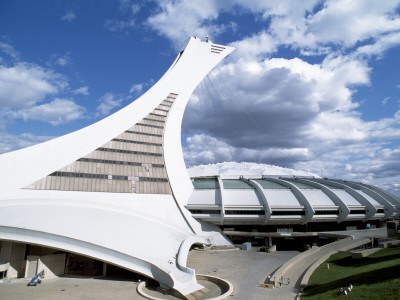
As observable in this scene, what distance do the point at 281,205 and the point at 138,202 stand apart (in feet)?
69.1

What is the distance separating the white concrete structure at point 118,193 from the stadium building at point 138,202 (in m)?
0.11

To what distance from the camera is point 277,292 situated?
19.3 meters

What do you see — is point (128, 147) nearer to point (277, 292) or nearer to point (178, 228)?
point (178, 228)

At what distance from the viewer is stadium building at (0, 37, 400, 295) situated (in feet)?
69.7

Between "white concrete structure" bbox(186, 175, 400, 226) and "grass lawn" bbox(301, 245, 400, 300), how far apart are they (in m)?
12.7

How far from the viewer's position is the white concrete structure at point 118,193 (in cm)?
2077

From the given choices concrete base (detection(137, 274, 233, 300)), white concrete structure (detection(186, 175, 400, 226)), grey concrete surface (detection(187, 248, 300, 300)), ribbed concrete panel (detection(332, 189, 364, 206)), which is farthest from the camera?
ribbed concrete panel (detection(332, 189, 364, 206))

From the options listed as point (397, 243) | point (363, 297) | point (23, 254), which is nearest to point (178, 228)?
point (23, 254)

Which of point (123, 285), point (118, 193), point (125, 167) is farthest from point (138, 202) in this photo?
point (123, 285)

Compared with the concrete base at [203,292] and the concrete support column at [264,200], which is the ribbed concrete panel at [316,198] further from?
the concrete base at [203,292]

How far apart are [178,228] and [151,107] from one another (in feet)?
70.8

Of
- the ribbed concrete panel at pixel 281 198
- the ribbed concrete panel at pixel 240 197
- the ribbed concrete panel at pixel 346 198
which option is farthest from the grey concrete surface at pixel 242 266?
the ribbed concrete panel at pixel 346 198

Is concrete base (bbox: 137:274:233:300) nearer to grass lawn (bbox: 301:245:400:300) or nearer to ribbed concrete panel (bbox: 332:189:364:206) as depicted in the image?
grass lawn (bbox: 301:245:400:300)

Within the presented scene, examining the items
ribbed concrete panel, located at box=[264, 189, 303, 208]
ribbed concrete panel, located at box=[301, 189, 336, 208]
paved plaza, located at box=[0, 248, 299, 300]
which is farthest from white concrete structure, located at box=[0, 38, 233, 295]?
ribbed concrete panel, located at box=[301, 189, 336, 208]
